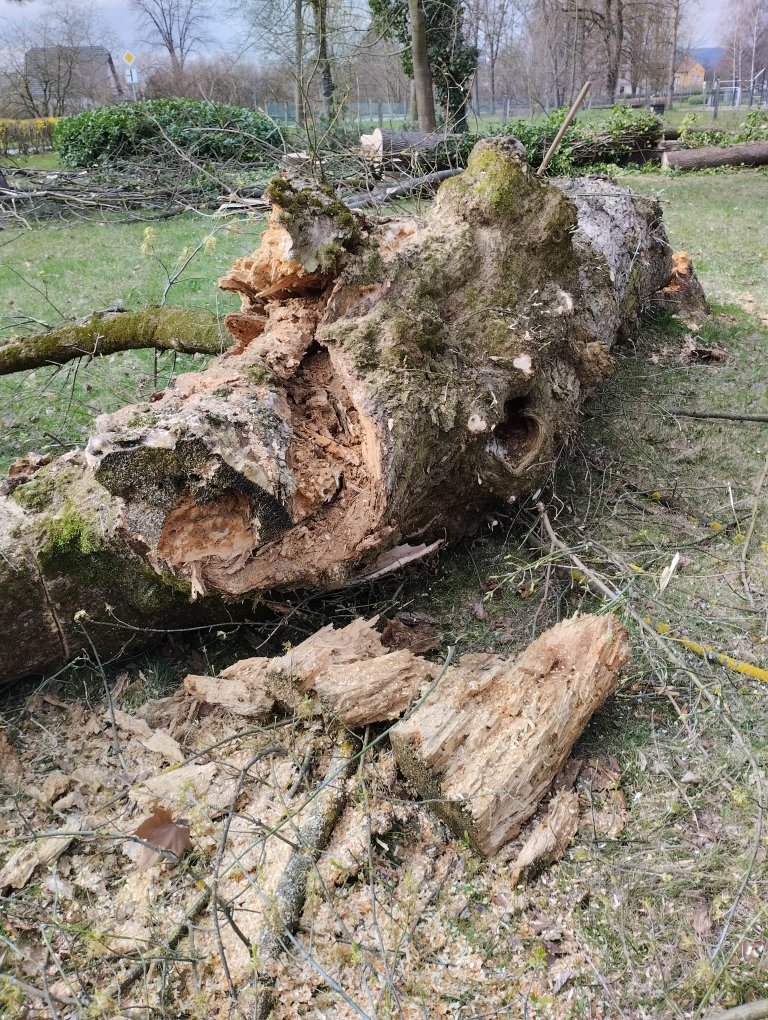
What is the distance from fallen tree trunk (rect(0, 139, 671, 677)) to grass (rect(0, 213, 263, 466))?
112 cm

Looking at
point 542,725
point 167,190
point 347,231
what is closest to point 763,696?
point 542,725

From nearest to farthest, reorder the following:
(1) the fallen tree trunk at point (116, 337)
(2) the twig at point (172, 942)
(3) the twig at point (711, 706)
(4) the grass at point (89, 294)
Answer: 1. (3) the twig at point (711, 706)
2. (2) the twig at point (172, 942)
3. (1) the fallen tree trunk at point (116, 337)
4. (4) the grass at point (89, 294)

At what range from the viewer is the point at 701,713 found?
245cm

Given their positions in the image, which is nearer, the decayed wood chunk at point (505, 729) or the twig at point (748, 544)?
the decayed wood chunk at point (505, 729)

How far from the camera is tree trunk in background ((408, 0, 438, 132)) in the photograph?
13.1 meters

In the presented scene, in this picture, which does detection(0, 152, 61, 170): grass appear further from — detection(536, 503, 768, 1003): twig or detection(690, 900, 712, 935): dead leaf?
detection(690, 900, 712, 935): dead leaf

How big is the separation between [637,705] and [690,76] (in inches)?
1342

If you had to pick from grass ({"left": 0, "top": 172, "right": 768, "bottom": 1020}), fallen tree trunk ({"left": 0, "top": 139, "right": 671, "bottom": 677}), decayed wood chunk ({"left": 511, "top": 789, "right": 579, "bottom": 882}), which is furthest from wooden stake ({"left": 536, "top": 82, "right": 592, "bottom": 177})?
decayed wood chunk ({"left": 511, "top": 789, "right": 579, "bottom": 882})

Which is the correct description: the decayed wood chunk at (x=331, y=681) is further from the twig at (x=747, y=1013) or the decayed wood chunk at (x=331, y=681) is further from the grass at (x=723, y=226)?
the grass at (x=723, y=226)

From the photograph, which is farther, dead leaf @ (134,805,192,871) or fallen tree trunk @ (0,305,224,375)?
fallen tree trunk @ (0,305,224,375)

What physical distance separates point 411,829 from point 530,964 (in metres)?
0.52

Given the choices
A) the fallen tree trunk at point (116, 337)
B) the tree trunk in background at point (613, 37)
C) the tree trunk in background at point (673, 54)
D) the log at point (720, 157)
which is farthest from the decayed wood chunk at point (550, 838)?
the tree trunk in background at point (673, 54)

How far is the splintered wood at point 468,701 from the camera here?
215 centimetres

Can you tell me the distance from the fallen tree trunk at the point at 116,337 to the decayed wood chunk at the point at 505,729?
2.80 m
